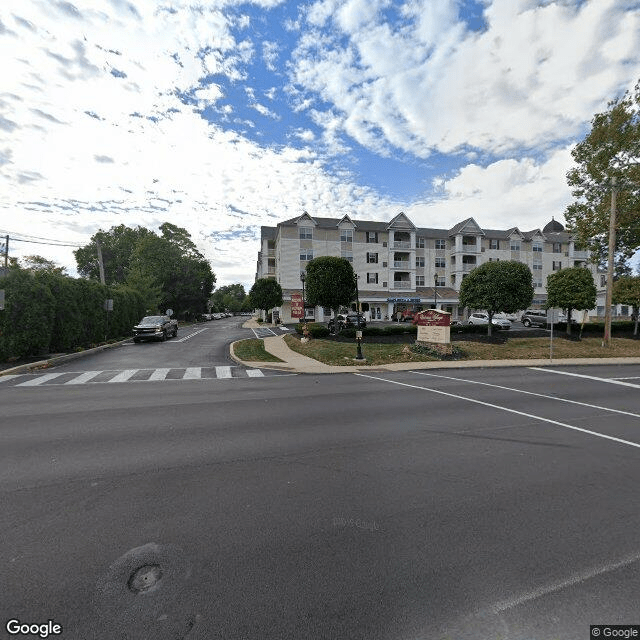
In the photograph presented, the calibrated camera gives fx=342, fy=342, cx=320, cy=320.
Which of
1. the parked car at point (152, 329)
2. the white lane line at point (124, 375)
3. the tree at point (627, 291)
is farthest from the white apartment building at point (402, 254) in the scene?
the white lane line at point (124, 375)

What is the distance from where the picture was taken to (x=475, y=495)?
423 centimetres

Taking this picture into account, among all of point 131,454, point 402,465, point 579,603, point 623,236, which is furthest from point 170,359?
point 623,236

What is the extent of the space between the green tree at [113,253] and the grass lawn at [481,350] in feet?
192

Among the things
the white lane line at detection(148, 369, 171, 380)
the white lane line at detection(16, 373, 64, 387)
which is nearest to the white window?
the white lane line at detection(148, 369, 171, 380)

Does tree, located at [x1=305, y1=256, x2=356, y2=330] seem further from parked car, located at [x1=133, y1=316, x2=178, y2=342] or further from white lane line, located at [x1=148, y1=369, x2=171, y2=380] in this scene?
white lane line, located at [x1=148, y1=369, x2=171, y2=380]

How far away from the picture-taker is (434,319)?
59.7 ft

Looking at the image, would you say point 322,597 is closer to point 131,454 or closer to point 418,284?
point 131,454

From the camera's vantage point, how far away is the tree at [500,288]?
21.3 meters

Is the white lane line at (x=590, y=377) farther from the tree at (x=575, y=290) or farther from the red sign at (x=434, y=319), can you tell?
the tree at (x=575, y=290)

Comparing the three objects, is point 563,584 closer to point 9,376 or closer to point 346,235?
point 9,376

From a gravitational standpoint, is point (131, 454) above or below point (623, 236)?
below

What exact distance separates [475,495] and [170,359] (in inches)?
620

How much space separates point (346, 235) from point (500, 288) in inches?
1181

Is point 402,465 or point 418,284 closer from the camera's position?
point 402,465
